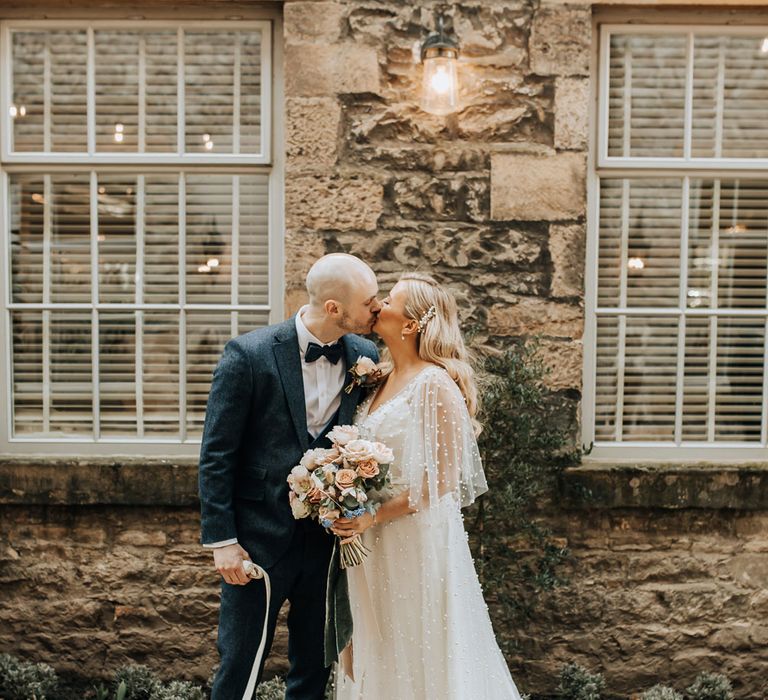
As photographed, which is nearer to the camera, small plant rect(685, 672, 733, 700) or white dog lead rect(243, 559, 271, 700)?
white dog lead rect(243, 559, 271, 700)

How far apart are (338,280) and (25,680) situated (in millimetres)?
2592

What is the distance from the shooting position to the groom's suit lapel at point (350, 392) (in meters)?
3.03

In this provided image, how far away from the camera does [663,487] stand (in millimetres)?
4000

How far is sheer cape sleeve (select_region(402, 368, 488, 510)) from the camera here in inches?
114

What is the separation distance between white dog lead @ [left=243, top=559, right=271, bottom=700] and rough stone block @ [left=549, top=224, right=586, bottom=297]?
2.02 metres

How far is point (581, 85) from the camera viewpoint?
3979 mm

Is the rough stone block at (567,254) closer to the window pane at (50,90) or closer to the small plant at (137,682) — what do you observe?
the window pane at (50,90)

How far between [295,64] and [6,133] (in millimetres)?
1526

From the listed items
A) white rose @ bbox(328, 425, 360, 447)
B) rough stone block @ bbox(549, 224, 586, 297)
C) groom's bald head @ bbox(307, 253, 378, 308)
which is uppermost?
rough stone block @ bbox(549, 224, 586, 297)

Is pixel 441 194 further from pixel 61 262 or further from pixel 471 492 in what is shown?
pixel 61 262

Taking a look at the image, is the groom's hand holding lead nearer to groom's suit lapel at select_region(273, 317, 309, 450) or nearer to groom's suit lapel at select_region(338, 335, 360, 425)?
Answer: groom's suit lapel at select_region(273, 317, 309, 450)

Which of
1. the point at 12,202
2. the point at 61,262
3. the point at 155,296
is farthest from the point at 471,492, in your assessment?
the point at 12,202

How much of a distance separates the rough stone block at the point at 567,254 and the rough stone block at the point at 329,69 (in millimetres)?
1149

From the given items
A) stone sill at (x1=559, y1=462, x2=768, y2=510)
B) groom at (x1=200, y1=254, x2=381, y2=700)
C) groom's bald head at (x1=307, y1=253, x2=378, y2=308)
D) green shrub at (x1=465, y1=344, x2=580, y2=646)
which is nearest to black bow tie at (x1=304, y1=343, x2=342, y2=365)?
groom at (x1=200, y1=254, x2=381, y2=700)
